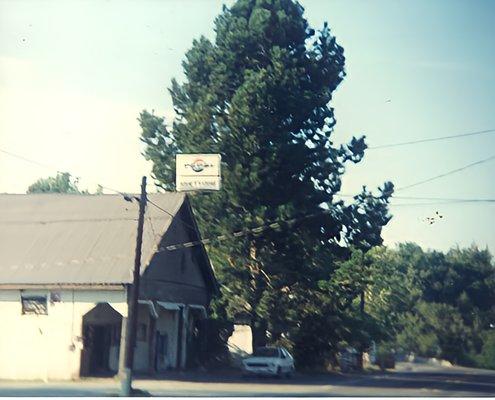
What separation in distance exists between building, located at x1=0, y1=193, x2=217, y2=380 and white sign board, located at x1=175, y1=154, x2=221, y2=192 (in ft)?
5.22

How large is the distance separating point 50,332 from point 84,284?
2.08 m

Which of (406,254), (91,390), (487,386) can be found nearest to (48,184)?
(91,390)

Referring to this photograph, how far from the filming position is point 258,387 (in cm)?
2111

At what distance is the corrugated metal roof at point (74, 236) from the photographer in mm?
23375

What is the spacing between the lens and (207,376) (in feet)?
81.3

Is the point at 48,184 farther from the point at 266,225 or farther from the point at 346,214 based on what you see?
the point at 346,214

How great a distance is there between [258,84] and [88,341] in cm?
1201

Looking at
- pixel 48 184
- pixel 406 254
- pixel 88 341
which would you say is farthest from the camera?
pixel 406 254

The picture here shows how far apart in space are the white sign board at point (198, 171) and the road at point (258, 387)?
7091mm

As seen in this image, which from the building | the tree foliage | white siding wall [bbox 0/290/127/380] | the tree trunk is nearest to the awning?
the building

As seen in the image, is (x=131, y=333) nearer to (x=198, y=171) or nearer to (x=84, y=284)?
(x=84, y=284)

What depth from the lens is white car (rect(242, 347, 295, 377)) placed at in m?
24.2

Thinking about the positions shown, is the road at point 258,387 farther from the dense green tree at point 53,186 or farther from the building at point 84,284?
the dense green tree at point 53,186

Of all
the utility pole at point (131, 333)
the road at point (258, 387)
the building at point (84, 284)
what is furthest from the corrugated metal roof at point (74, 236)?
the road at point (258, 387)
